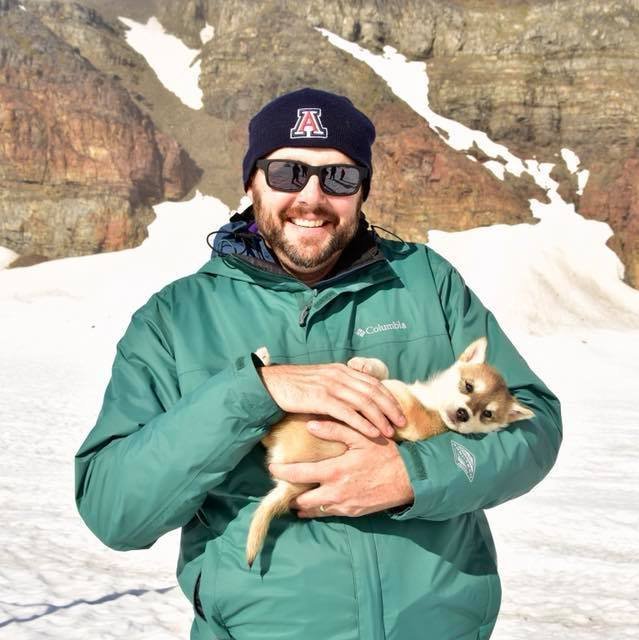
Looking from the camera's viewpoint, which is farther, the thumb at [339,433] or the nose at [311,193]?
the nose at [311,193]

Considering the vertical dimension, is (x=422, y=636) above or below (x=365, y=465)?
below

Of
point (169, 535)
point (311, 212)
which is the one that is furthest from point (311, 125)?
point (169, 535)

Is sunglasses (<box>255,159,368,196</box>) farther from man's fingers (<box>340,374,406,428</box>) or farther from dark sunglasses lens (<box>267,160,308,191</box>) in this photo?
man's fingers (<box>340,374,406,428</box>)

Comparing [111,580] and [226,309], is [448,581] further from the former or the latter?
[111,580]

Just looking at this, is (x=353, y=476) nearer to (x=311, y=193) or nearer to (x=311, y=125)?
(x=311, y=193)

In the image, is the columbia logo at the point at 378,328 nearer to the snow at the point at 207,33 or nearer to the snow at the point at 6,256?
the snow at the point at 6,256

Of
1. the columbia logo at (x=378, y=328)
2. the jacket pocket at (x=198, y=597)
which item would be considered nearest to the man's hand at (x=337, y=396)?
the columbia logo at (x=378, y=328)

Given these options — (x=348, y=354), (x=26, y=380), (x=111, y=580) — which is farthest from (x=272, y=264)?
(x=26, y=380)
